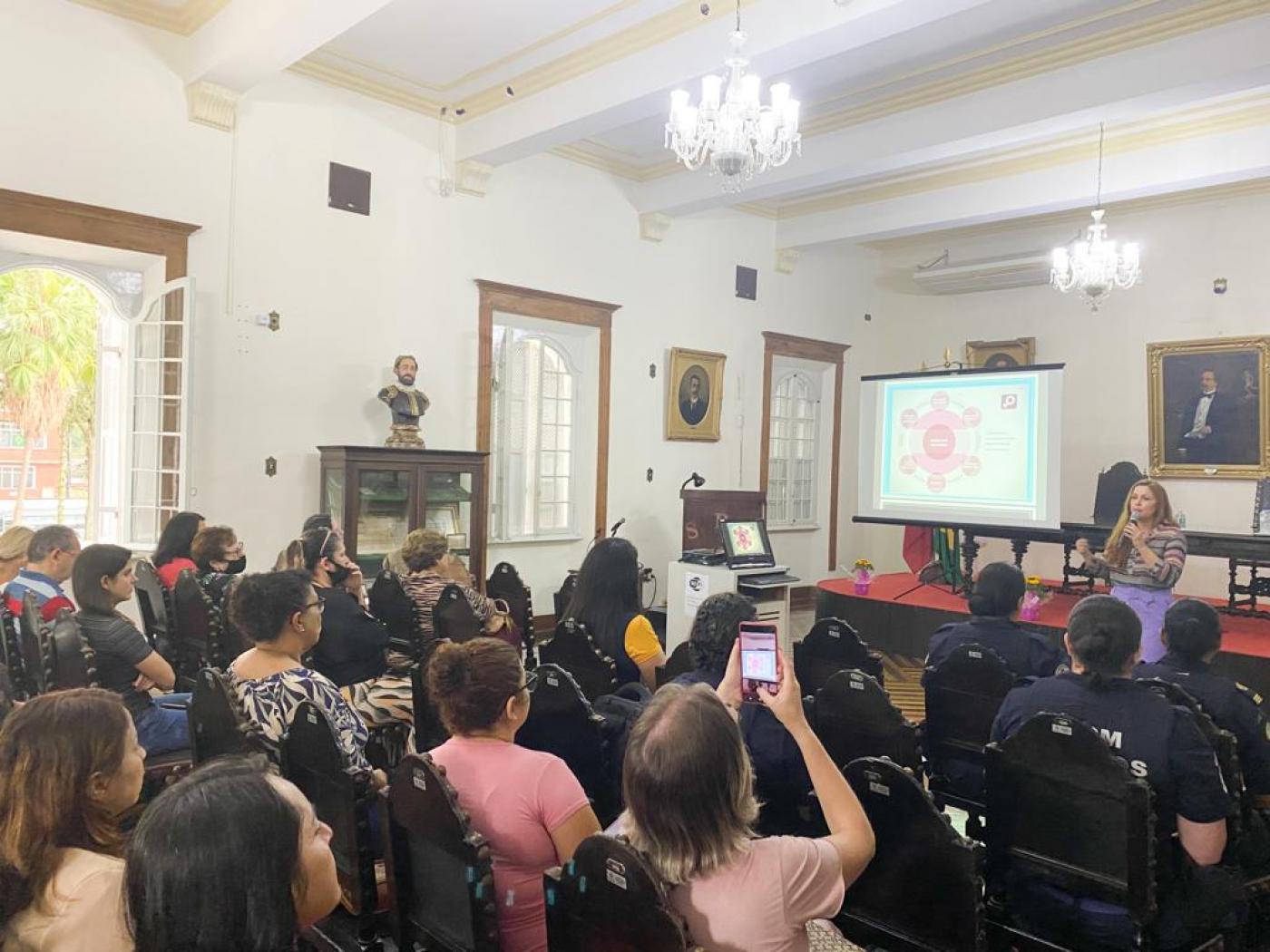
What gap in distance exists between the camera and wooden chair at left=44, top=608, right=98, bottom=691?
2795mm

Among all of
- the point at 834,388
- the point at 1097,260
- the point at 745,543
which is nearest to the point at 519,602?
the point at 745,543

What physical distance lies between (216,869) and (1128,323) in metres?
9.19

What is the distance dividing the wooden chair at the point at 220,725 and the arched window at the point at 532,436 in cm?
456


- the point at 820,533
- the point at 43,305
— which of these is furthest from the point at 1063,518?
the point at 43,305

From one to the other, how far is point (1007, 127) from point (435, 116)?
3.87m

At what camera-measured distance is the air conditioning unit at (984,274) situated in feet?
28.3

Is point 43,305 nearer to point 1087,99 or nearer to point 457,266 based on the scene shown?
point 457,266

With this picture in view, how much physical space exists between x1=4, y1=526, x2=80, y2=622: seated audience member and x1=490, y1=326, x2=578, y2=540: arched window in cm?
355

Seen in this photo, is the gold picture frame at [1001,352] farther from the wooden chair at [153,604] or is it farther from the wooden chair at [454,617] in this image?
the wooden chair at [153,604]

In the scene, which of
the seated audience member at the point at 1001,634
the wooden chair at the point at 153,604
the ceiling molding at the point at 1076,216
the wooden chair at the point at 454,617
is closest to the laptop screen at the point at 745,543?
the wooden chair at the point at 454,617

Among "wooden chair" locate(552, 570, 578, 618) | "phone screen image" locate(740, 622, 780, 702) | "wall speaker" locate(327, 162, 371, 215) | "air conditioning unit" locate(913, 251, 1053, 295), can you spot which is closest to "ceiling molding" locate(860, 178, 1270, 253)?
"air conditioning unit" locate(913, 251, 1053, 295)

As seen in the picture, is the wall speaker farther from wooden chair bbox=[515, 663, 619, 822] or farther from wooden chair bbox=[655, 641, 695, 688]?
wooden chair bbox=[515, 663, 619, 822]

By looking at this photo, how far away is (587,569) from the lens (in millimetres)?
3637

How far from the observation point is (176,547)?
4262mm
